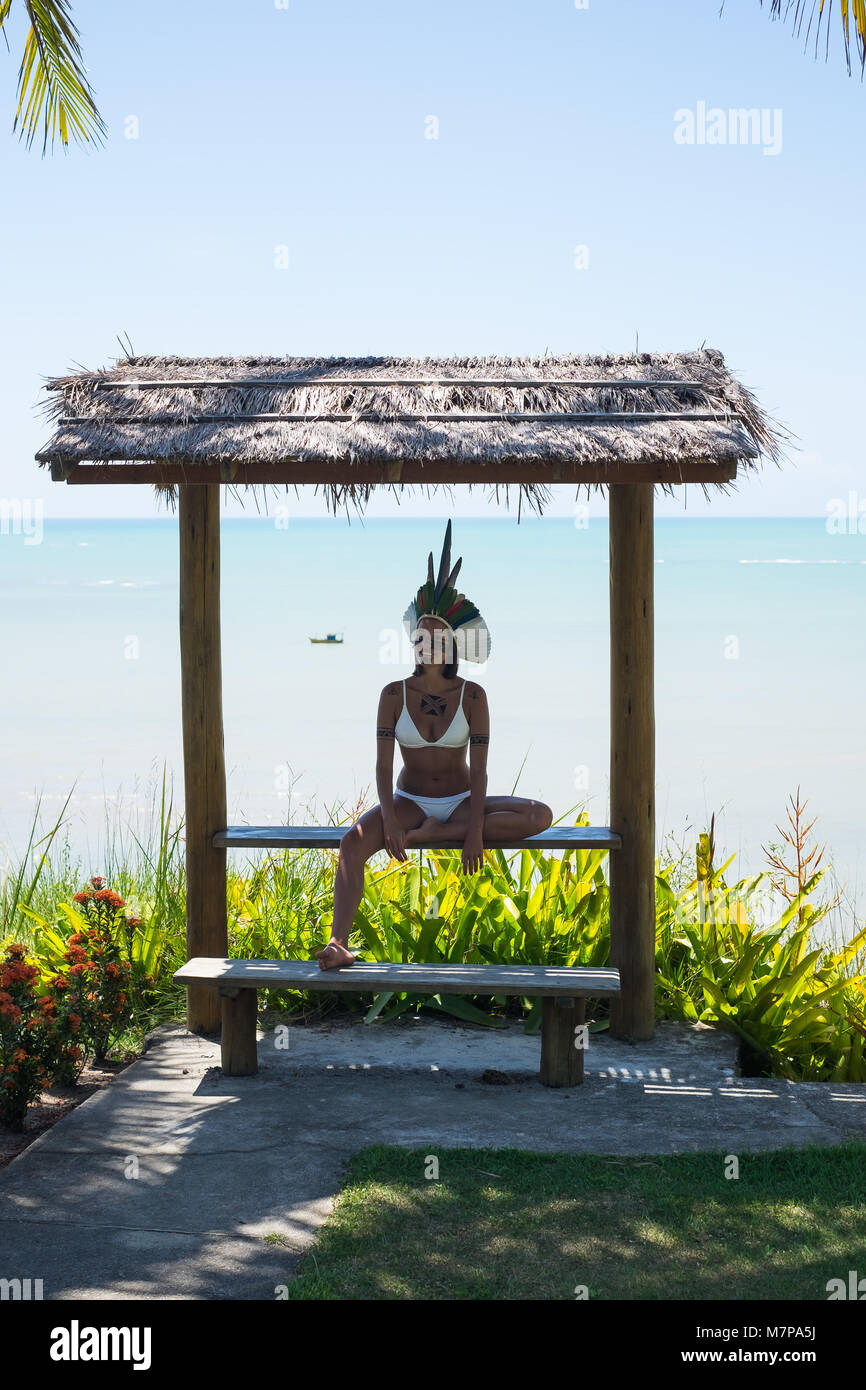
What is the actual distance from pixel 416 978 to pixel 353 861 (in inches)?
25.0

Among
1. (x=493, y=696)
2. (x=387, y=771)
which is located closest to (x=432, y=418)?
(x=387, y=771)

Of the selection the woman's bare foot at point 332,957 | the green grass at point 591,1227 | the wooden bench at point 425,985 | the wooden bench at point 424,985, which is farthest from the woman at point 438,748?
the green grass at point 591,1227

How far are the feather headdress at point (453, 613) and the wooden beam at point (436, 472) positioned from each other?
53 cm

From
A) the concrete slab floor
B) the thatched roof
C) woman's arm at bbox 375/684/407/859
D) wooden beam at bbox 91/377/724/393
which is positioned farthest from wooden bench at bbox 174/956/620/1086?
wooden beam at bbox 91/377/724/393

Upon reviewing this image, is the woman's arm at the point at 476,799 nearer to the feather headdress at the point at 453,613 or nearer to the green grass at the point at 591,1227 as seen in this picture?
the feather headdress at the point at 453,613

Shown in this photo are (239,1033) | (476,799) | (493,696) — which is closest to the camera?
(239,1033)

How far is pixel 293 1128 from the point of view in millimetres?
5051

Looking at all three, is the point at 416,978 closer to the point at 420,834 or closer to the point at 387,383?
the point at 420,834

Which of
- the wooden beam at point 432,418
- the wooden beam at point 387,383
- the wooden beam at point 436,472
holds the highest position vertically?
the wooden beam at point 387,383

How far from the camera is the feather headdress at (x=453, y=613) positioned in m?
5.89

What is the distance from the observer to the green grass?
150 inches

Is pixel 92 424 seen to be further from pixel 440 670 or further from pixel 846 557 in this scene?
pixel 846 557

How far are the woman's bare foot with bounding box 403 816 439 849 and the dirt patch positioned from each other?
5.34 ft

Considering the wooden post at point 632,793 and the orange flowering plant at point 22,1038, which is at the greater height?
the wooden post at point 632,793
